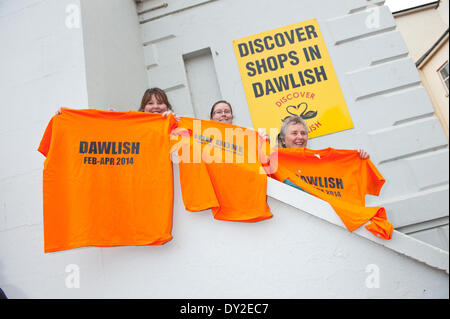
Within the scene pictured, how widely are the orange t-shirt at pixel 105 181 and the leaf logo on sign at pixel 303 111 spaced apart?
212 centimetres

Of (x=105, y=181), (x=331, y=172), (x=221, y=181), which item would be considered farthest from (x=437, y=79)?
(x=105, y=181)

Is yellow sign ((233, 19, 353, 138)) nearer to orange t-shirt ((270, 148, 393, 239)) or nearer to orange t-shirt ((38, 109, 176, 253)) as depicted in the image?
orange t-shirt ((270, 148, 393, 239))

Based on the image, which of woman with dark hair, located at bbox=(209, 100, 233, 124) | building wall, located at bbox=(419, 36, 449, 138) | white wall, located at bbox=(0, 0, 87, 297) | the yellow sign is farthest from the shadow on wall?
building wall, located at bbox=(419, 36, 449, 138)

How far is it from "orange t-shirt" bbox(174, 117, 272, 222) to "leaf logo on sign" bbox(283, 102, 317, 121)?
1.81 meters

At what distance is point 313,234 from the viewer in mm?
1844

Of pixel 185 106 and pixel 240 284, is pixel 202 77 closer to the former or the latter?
pixel 185 106

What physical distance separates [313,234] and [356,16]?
3387 millimetres

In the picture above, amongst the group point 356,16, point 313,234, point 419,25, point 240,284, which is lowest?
point 240,284

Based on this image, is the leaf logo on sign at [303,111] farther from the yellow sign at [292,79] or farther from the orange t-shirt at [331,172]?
the orange t-shirt at [331,172]

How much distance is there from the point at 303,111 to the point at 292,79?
483 mm

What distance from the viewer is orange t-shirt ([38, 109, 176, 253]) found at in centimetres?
177

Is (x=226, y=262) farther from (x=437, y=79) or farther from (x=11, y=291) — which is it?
(x=437, y=79)
